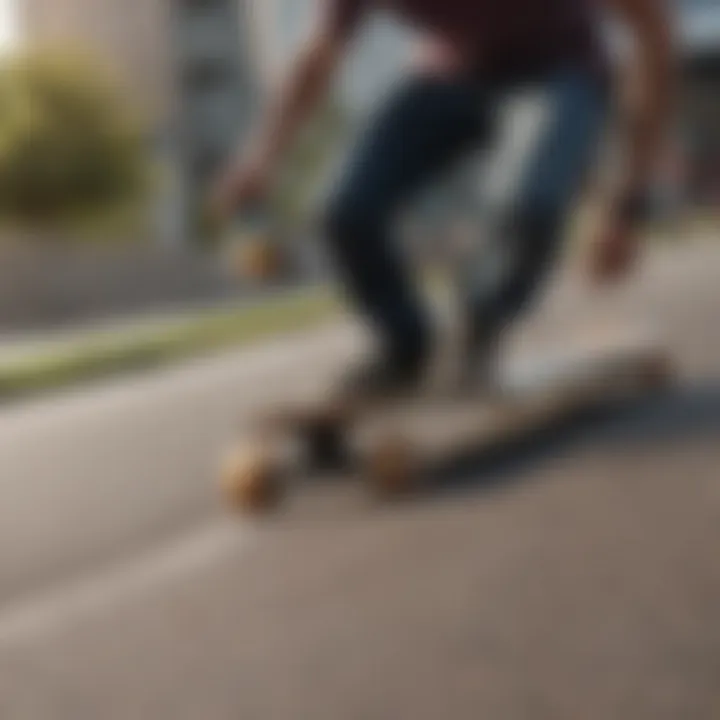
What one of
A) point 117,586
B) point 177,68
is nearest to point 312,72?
point 177,68

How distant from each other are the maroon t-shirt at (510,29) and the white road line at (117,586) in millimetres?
491

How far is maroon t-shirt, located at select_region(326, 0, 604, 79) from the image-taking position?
1378mm

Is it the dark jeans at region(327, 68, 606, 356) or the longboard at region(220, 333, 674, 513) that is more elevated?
the dark jeans at region(327, 68, 606, 356)

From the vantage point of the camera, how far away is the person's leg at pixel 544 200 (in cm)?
142

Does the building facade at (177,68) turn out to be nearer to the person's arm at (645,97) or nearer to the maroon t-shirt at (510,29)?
the maroon t-shirt at (510,29)

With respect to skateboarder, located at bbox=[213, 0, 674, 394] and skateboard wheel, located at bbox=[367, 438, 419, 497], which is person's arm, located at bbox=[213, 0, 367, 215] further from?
skateboard wheel, located at bbox=[367, 438, 419, 497]

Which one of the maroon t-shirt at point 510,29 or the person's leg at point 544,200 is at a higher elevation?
the maroon t-shirt at point 510,29

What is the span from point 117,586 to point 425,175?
520 millimetres

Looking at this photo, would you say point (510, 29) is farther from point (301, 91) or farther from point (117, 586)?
point (117, 586)

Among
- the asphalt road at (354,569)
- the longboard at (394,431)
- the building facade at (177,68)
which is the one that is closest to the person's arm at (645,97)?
the asphalt road at (354,569)

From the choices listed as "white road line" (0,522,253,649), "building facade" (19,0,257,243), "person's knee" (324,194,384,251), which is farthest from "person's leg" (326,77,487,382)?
"white road line" (0,522,253,649)

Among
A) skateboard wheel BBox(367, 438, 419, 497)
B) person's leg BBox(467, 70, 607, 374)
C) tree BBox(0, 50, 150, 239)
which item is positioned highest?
tree BBox(0, 50, 150, 239)

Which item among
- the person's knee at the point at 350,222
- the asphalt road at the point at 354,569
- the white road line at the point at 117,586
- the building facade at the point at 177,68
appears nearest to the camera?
the asphalt road at the point at 354,569

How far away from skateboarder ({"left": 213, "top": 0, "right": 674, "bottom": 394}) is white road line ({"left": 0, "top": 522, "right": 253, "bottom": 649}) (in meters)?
0.24
